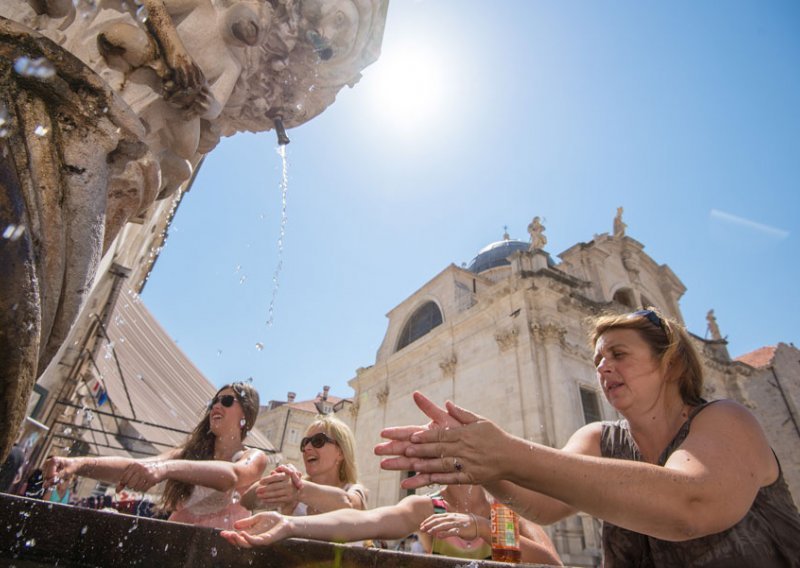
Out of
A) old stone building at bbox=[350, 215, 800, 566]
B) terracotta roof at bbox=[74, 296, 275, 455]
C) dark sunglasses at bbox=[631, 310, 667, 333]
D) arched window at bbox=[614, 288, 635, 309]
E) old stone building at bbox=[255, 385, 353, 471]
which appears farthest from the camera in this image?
old stone building at bbox=[255, 385, 353, 471]

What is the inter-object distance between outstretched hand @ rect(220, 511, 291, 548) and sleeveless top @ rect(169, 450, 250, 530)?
1123mm

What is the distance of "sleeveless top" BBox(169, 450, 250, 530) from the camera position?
2.48 metres

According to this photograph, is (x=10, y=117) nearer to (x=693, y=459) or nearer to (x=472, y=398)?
(x=693, y=459)

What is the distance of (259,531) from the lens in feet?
4.96

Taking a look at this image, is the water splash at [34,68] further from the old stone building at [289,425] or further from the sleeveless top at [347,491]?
the old stone building at [289,425]

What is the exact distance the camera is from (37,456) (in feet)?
21.0

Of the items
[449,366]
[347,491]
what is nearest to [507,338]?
[449,366]

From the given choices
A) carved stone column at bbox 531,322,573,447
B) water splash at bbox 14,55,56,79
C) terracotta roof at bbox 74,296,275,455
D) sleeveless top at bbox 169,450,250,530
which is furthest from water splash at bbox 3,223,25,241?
carved stone column at bbox 531,322,573,447

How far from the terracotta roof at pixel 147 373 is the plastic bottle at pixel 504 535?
17.5ft

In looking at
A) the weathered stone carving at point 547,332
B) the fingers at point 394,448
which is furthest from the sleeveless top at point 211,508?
the weathered stone carving at point 547,332

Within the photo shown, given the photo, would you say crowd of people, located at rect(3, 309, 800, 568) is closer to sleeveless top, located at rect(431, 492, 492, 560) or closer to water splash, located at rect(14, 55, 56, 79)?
sleeveless top, located at rect(431, 492, 492, 560)

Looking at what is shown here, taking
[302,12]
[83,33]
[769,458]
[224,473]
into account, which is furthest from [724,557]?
[302,12]

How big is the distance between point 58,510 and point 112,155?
4.20ft

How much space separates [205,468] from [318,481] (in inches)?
36.3
